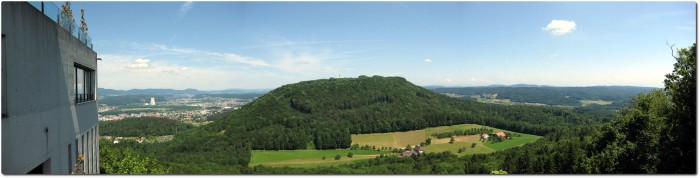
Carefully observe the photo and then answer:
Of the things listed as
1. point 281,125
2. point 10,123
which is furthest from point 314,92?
point 10,123

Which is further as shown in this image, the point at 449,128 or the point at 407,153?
the point at 449,128

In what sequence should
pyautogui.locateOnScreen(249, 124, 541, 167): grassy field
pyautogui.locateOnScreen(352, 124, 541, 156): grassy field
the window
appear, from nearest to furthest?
the window
pyautogui.locateOnScreen(249, 124, 541, 167): grassy field
pyautogui.locateOnScreen(352, 124, 541, 156): grassy field

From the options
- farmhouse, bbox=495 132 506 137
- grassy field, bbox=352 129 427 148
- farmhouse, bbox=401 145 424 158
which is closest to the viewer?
farmhouse, bbox=401 145 424 158

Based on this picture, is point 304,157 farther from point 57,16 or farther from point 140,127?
point 57,16

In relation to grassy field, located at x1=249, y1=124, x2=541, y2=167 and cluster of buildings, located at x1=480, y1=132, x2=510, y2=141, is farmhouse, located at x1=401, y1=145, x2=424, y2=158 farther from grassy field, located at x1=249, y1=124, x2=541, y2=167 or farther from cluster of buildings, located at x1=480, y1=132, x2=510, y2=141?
cluster of buildings, located at x1=480, y1=132, x2=510, y2=141

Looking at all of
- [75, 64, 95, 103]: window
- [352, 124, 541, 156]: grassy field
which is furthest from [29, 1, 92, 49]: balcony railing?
[352, 124, 541, 156]: grassy field

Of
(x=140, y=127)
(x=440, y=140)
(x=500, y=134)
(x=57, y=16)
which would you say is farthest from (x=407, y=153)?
(x=57, y=16)

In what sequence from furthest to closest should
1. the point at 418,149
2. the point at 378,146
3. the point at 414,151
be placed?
the point at 378,146 → the point at 418,149 → the point at 414,151
